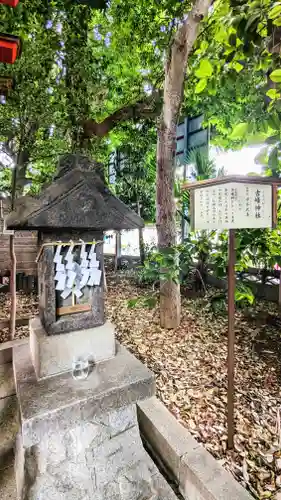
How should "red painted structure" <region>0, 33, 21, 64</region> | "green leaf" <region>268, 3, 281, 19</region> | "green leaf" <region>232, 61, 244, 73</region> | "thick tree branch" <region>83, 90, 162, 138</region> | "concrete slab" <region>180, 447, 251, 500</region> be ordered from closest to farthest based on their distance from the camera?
1. "green leaf" <region>268, 3, 281, 19</region>
2. "concrete slab" <region>180, 447, 251, 500</region>
3. "green leaf" <region>232, 61, 244, 73</region>
4. "red painted structure" <region>0, 33, 21, 64</region>
5. "thick tree branch" <region>83, 90, 162, 138</region>

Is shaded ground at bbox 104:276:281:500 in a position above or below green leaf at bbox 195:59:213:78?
below

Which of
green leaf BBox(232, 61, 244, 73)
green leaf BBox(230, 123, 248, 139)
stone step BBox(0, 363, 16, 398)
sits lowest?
stone step BBox(0, 363, 16, 398)

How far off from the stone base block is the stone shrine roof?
99 centimetres

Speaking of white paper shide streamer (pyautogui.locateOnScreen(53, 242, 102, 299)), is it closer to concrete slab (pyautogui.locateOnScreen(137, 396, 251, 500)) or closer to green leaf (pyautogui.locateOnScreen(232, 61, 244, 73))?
concrete slab (pyautogui.locateOnScreen(137, 396, 251, 500))

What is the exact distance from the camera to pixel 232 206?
6.70 ft

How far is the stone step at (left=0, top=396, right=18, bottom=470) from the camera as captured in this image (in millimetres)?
2264

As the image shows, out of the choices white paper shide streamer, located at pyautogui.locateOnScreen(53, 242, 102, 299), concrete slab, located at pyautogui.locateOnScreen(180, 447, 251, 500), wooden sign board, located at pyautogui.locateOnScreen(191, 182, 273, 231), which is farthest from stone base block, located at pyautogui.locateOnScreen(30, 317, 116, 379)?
wooden sign board, located at pyautogui.locateOnScreen(191, 182, 273, 231)

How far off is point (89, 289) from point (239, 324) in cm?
325

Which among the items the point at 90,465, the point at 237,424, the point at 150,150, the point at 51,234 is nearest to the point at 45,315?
the point at 51,234

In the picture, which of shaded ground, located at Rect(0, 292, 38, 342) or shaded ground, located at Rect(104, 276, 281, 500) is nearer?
shaded ground, located at Rect(104, 276, 281, 500)

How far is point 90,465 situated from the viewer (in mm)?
2031

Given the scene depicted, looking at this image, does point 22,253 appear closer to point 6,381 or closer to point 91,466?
point 6,381

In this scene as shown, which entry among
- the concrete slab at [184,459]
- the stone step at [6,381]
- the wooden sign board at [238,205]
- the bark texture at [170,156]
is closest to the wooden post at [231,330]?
the wooden sign board at [238,205]

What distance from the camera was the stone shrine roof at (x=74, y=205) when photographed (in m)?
2.00
